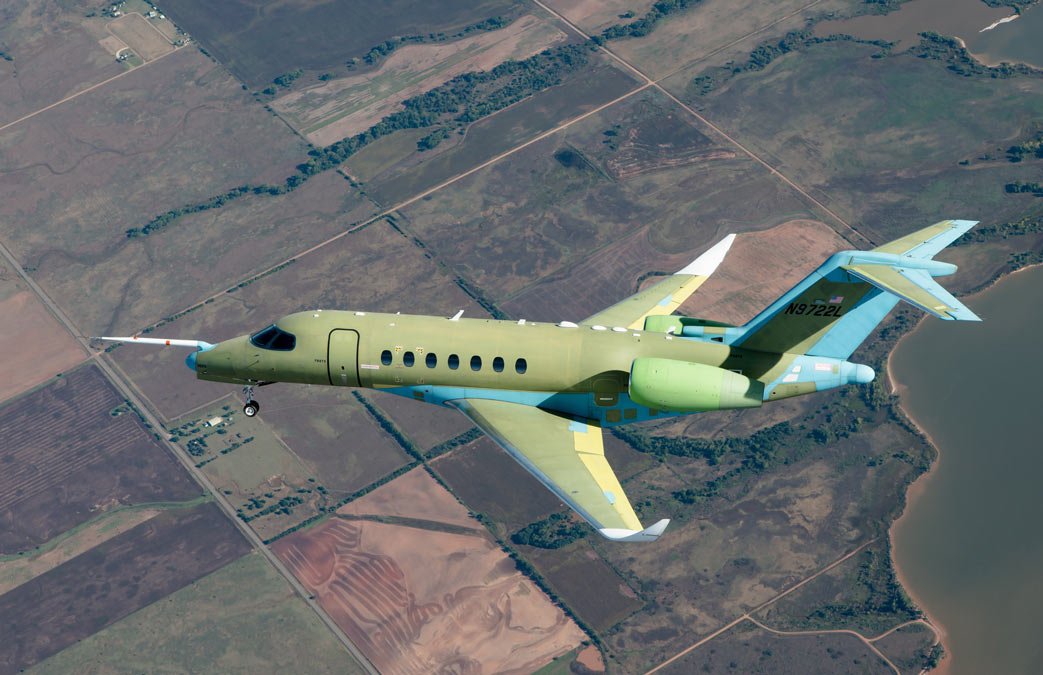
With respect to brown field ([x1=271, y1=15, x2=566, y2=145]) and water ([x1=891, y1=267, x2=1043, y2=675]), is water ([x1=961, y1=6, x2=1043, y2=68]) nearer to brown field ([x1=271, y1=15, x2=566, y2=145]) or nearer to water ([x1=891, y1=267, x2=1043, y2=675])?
water ([x1=891, y1=267, x2=1043, y2=675])

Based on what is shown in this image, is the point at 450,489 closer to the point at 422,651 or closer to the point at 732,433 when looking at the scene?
the point at 422,651

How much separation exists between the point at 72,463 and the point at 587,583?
156 feet

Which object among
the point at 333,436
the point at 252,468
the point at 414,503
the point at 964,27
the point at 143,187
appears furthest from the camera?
the point at 964,27

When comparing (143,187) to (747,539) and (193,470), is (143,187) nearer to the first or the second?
(193,470)

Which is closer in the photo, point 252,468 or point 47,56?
point 252,468

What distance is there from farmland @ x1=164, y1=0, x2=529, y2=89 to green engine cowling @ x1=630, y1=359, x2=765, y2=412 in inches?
4076

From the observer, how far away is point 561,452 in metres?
64.4

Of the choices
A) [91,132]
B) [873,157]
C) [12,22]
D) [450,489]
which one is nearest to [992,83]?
[873,157]

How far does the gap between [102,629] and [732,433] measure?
5578cm

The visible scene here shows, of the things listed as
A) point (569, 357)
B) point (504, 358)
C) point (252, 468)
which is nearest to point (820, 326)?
point (569, 357)

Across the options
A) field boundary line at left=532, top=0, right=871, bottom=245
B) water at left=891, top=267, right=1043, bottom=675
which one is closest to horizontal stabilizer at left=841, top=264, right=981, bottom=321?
water at left=891, top=267, right=1043, bottom=675

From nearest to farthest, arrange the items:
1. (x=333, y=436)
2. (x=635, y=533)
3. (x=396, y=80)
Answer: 1. (x=635, y=533)
2. (x=333, y=436)
3. (x=396, y=80)

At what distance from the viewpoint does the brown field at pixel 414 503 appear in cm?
11088

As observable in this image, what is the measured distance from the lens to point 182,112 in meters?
151
